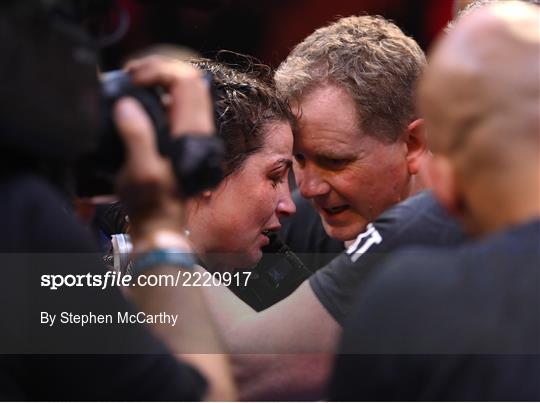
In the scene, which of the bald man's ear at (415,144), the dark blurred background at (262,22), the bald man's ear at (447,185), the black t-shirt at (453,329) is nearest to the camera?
the black t-shirt at (453,329)

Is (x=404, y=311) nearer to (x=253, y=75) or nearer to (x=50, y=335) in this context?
(x=50, y=335)

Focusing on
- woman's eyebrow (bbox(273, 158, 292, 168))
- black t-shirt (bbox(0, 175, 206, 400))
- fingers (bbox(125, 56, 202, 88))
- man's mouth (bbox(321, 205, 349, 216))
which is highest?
fingers (bbox(125, 56, 202, 88))

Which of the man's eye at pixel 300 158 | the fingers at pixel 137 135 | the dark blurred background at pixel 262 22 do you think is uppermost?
the fingers at pixel 137 135

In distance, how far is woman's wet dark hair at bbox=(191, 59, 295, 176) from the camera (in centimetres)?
271

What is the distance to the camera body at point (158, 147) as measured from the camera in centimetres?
150

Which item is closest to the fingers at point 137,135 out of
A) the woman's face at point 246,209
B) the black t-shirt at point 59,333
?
the black t-shirt at point 59,333

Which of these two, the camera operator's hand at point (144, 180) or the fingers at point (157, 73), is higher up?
the fingers at point (157, 73)

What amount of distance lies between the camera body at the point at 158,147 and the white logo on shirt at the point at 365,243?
27.8 inches

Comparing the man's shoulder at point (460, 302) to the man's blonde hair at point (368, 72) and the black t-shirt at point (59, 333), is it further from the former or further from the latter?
the man's blonde hair at point (368, 72)

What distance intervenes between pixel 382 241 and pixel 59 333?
0.85 m

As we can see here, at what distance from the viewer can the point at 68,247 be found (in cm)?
144

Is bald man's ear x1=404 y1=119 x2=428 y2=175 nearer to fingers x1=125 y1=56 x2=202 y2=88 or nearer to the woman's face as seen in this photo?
the woman's face

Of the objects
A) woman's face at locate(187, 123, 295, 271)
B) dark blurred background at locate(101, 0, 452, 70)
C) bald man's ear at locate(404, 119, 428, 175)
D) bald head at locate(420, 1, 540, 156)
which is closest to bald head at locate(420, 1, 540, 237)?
bald head at locate(420, 1, 540, 156)

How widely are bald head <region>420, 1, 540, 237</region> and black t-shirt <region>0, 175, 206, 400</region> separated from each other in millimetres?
471
